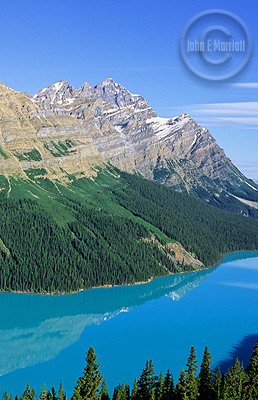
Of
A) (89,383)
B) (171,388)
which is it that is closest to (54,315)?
(89,383)

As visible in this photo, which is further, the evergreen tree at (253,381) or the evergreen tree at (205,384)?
the evergreen tree at (205,384)

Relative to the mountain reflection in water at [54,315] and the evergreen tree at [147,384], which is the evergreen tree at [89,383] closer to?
the evergreen tree at [147,384]

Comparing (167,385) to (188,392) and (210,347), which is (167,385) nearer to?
(188,392)

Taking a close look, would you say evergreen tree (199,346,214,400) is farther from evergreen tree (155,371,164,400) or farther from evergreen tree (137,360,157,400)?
evergreen tree (137,360,157,400)

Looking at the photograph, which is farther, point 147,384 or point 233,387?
point 147,384

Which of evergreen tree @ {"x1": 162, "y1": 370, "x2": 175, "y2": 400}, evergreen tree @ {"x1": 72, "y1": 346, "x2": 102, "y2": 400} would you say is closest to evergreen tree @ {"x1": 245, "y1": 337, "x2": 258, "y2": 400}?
evergreen tree @ {"x1": 162, "y1": 370, "x2": 175, "y2": 400}

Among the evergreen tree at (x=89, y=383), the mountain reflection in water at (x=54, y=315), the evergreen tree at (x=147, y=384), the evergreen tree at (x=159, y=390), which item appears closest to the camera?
the evergreen tree at (x=89, y=383)

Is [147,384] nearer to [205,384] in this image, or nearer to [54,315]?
[205,384]

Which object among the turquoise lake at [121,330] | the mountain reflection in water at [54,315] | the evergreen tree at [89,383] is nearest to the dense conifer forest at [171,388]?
the evergreen tree at [89,383]

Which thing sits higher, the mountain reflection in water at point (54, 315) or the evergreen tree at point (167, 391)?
the mountain reflection in water at point (54, 315)
